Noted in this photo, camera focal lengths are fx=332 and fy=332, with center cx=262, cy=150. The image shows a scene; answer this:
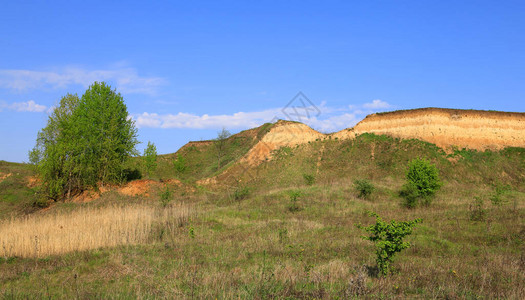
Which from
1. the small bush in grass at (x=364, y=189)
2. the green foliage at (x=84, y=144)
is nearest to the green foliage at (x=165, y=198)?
the green foliage at (x=84, y=144)

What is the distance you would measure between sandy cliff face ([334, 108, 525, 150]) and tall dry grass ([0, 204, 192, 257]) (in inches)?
1564

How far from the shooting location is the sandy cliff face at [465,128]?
4334cm

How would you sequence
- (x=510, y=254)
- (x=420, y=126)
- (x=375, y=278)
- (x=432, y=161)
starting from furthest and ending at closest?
1. (x=420, y=126)
2. (x=432, y=161)
3. (x=510, y=254)
4. (x=375, y=278)

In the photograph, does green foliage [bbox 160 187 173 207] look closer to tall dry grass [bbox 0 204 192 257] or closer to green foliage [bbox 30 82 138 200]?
tall dry grass [bbox 0 204 192 257]

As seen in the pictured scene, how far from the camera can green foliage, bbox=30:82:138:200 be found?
102 feet

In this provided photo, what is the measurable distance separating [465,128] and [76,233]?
47.2 m

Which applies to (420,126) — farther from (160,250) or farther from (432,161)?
(160,250)

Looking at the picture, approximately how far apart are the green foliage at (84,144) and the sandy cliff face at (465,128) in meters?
36.0

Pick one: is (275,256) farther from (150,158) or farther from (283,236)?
(150,158)

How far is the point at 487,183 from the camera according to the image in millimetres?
37781

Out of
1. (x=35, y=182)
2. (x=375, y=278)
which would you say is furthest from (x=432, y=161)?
(x=35, y=182)

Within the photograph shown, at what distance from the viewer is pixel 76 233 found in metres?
11.9

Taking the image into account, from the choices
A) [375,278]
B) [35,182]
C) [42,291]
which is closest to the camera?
[42,291]

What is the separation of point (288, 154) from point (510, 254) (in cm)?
3973
